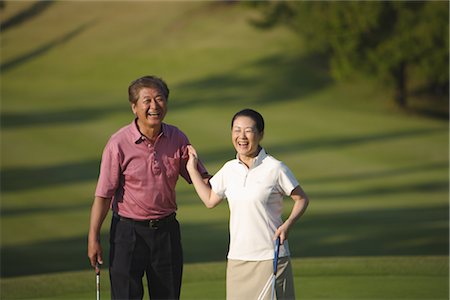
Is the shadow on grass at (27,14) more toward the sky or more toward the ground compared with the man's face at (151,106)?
more toward the sky

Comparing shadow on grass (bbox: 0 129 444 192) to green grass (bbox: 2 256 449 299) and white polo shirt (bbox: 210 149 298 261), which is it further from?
white polo shirt (bbox: 210 149 298 261)

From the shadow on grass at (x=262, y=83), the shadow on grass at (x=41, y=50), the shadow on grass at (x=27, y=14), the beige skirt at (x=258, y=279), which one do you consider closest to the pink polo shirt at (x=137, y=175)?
the beige skirt at (x=258, y=279)

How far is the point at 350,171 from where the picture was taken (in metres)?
20.5

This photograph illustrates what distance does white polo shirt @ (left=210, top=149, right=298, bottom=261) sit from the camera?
468 cm

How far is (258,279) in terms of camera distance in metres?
4.72

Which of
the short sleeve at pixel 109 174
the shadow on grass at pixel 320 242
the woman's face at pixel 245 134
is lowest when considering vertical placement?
the short sleeve at pixel 109 174

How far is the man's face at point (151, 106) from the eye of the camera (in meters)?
4.93

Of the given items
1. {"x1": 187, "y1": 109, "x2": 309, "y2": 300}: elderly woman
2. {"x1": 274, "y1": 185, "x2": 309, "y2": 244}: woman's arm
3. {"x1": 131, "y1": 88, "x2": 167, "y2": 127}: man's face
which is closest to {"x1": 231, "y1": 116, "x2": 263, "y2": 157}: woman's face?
{"x1": 187, "y1": 109, "x2": 309, "y2": 300}: elderly woman

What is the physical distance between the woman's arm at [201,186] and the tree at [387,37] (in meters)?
21.5

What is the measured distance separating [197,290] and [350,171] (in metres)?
13.4

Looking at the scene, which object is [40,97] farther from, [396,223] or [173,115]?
[396,223]

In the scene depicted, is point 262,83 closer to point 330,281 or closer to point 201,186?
point 330,281

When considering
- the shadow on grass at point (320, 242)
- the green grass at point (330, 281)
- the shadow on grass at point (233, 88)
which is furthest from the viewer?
the shadow on grass at point (233, 88)

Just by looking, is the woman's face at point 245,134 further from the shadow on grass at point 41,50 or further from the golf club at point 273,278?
the shadow on grass at point 41,50
